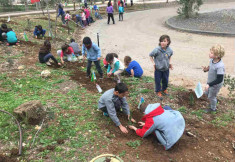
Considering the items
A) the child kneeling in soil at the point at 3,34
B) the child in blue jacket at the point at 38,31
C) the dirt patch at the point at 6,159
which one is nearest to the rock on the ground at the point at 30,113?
the dirt patch at the point at 6,159

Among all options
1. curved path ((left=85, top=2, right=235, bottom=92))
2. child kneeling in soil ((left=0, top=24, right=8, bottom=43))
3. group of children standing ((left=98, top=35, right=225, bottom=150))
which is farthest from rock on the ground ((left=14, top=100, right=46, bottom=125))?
child kneeling in soil ((left=0, top=24, right=8, bottom=43))

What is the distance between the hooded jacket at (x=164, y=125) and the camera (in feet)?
10.3

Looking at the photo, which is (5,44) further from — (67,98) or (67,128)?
(67,128)

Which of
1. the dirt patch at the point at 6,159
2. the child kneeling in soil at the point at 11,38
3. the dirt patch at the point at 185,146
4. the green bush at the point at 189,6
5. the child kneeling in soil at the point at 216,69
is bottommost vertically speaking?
the dirt patch at the point at 185,146

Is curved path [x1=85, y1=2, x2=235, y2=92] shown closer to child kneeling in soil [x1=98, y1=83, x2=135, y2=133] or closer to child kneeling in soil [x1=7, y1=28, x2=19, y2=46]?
child kneeling in soil [x1=98, y1=83, x2=135, y2=133]

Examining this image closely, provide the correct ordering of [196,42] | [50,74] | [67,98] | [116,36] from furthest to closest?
[116,36]
[196,42]
[50,74]
[67,98]

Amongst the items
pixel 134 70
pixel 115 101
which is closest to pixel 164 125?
pixel 115 101

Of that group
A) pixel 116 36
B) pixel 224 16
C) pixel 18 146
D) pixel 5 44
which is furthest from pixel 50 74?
pixel 224 16

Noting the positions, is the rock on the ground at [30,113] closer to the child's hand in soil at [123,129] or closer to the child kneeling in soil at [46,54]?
the child's hand in soil at [123,129]

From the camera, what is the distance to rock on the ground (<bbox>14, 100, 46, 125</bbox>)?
11.8 ft

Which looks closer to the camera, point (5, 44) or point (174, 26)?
point (5, 44)

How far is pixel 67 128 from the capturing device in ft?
11.9

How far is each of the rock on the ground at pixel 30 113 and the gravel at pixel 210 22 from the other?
11795mm

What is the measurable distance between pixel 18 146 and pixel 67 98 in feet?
5.93
